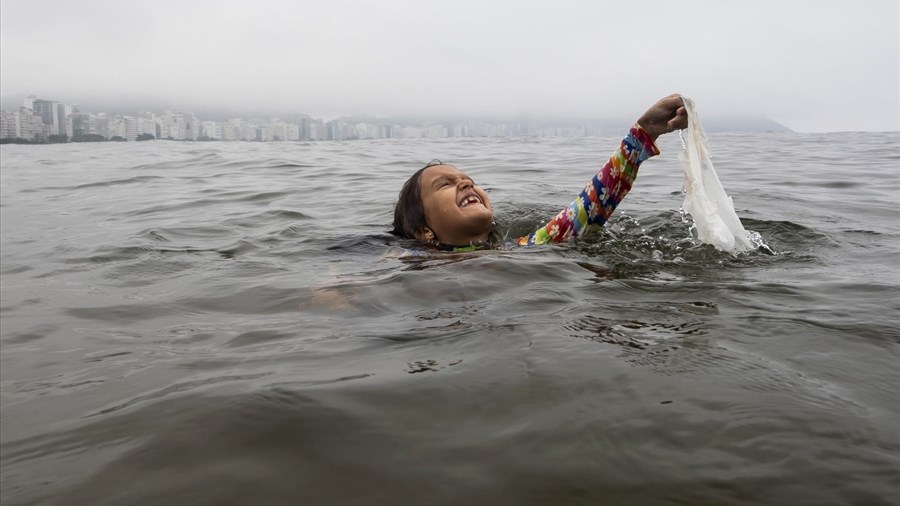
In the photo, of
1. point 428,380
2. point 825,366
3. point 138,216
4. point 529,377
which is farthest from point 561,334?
point 138,216

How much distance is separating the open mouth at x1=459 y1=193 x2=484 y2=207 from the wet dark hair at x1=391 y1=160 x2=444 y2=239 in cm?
41

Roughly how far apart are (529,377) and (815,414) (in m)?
0.75

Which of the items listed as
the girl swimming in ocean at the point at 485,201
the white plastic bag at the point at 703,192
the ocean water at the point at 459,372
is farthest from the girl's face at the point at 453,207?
the white plastic bag at the point at 703,192

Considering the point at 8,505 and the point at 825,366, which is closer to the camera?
the point at 8,505

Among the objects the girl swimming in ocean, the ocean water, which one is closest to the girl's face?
the girl swimming in ocean

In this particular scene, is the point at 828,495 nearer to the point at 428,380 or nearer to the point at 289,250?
the point at 428,380

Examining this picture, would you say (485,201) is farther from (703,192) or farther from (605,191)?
(703,192)

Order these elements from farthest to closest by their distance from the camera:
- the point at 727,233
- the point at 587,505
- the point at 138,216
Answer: the point at 138,216 → the point at 727,233 → the point at 587,505

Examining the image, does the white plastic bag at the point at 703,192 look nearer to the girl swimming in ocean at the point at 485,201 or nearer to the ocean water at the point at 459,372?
the ocean water at the point at 459,372

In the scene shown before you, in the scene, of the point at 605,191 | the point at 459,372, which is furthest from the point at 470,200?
the point at 459,372

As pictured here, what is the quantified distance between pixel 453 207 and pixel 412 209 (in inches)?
21.1

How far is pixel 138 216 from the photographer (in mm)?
6383

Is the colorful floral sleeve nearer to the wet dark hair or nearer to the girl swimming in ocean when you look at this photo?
the girl swimming in ocean

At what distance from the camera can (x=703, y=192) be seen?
3.43m
